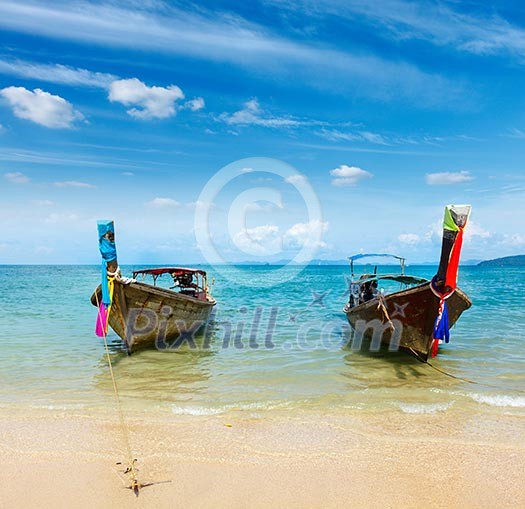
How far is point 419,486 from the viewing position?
195 inches

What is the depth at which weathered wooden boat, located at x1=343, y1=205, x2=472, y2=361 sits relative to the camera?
29.2 ft

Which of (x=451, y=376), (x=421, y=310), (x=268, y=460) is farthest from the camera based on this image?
(x=421, y=310)

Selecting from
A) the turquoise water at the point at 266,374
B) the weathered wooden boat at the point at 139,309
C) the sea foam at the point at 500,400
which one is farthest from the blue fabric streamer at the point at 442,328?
the weathered wooden boat at the point at 139,309

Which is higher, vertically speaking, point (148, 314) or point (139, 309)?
point (139, 309)

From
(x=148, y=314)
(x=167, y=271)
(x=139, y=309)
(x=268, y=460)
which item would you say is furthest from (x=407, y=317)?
(x=167, y=271)

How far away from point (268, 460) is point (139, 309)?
790 centimetres

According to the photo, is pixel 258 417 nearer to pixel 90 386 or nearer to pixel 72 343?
pixel 90 386

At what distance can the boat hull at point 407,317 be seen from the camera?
35.2 ft

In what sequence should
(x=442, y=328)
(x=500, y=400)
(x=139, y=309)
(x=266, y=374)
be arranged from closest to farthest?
(x=500, y=400)
(x=442, y=328)
(x=266, y=374)
(x=139, y=309)

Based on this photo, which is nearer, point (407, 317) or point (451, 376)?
point (451, 376)

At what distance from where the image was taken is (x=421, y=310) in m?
11.0

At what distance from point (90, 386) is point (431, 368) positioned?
28.6 feet

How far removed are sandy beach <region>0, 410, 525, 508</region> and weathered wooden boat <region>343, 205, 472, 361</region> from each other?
3.18m

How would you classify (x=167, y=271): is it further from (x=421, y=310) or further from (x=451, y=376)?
(x=451, y=376)
